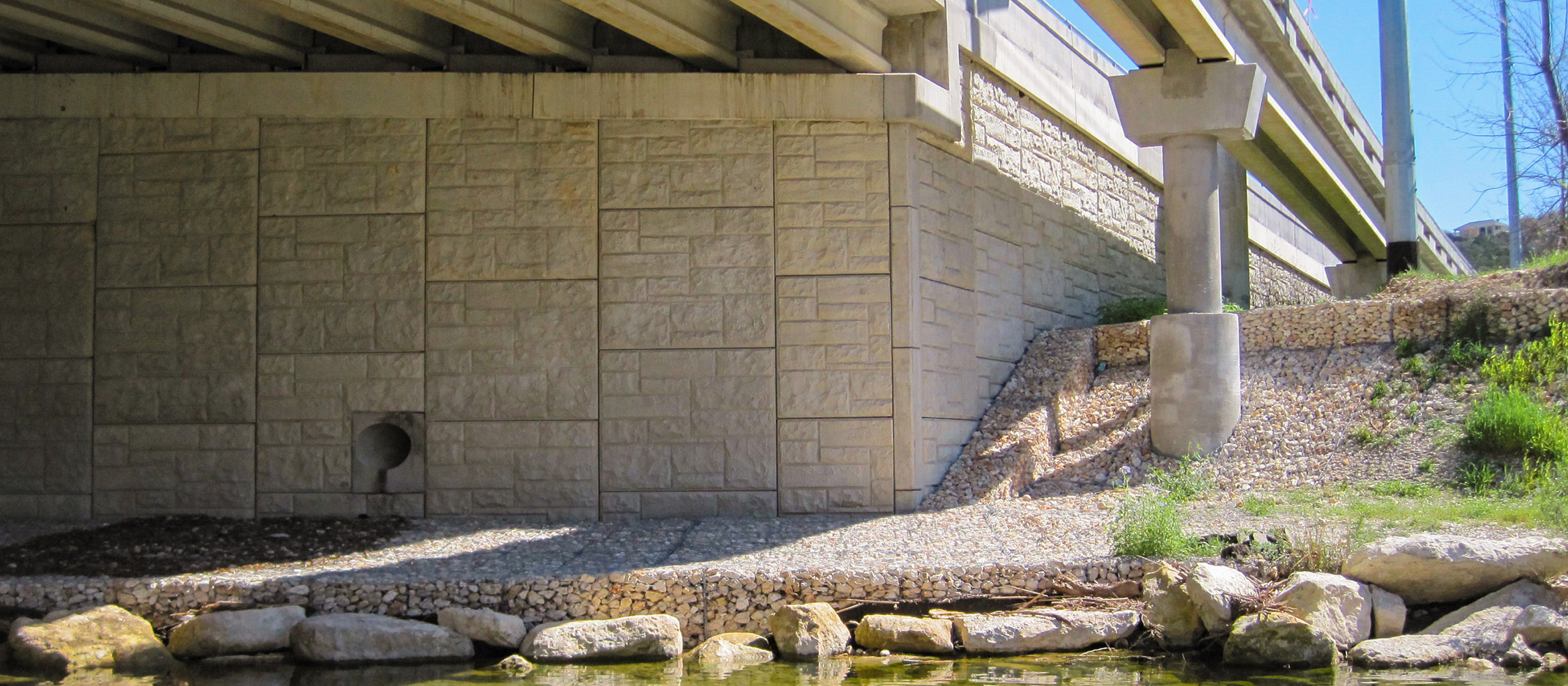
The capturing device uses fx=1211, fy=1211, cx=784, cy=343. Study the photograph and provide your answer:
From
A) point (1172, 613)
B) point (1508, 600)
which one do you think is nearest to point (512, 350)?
point (1172, 613)

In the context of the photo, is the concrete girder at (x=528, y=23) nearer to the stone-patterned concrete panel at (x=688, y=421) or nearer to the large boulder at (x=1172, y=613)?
the stone-patterned concrete panel at (x=688, y=421)

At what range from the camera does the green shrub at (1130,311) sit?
14633 millimetres

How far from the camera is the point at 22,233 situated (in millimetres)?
10766

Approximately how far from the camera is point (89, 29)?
9875 millimetres

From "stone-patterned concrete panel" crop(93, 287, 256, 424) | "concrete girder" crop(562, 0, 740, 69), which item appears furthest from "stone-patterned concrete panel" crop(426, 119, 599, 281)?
"stone-patterned concrete panel" crop(93, 287, 256, 424)

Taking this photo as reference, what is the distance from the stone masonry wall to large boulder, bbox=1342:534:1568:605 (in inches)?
163

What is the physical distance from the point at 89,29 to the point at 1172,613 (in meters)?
9.40

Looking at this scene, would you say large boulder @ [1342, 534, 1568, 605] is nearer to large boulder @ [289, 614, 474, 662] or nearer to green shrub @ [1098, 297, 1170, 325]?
large boulder @ [289, 614, 474, 662]

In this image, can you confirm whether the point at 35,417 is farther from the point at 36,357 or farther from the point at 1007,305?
the point at 1007,305

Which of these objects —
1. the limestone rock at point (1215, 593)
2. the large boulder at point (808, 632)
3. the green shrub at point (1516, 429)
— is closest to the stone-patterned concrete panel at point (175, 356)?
the large boulder at point (808, 632)

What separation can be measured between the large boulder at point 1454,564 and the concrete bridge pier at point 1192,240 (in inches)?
155

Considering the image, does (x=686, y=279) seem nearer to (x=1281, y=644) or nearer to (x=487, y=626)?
(x=487, y=626)

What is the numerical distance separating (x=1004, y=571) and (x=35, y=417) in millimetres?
8534

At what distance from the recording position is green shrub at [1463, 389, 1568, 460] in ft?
32.9
